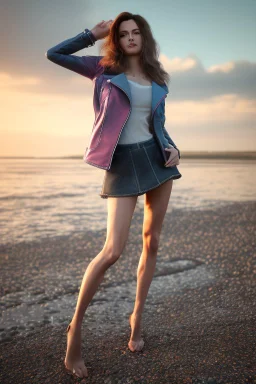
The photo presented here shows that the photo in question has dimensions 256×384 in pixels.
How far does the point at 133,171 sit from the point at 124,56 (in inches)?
32.4

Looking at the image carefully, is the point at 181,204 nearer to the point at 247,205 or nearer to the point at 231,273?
the point at 247,205

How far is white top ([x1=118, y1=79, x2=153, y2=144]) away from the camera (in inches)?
94.5

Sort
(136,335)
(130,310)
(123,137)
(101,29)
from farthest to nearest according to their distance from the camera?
(130,310) → (136,335) → (101,29) → (123,137)

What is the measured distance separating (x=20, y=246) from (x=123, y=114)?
389 centimetres

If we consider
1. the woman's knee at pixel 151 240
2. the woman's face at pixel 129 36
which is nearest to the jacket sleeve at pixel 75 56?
the woman's face at pixel 129 36

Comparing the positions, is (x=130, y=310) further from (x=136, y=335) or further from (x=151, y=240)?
(x=151, y=240)

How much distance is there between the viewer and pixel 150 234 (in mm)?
2574

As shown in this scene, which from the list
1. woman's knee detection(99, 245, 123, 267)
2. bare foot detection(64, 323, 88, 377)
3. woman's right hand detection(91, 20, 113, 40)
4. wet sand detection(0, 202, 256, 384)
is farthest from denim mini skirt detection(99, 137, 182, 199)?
wet sand detection(0, 202, 256, 384)

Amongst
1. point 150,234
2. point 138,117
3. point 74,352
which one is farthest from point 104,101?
point 74,352

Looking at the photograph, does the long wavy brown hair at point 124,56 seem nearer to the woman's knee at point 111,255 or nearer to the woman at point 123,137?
the woman at point 123,137

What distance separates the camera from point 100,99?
246 cm

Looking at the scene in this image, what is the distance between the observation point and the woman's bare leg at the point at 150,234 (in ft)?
8.22

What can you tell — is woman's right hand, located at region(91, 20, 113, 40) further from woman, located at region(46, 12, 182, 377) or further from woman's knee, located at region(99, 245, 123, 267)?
woman's knee, located at region(99, 245, 123, 267)

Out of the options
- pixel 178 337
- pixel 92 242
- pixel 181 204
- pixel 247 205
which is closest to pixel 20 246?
pixel 92 242
